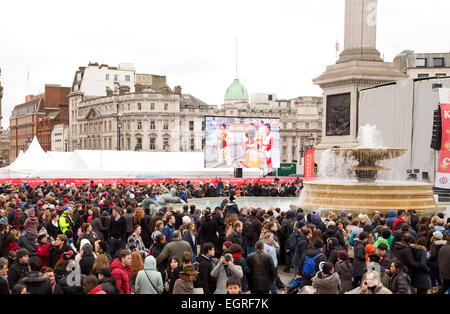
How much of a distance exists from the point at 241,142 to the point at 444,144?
84.0 feet

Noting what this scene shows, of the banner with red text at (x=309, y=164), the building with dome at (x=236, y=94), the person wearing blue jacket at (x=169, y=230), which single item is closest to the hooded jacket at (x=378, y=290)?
the person wearing blue jacket at (x=169, y=230)

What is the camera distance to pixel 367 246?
26.6ft

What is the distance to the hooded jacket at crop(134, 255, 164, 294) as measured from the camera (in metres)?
7.01

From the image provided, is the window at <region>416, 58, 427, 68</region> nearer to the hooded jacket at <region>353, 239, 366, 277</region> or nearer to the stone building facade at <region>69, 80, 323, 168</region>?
the stone building facade at <region>69, 80, 323, 168</region>

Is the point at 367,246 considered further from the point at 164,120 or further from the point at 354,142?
the point at 164,120

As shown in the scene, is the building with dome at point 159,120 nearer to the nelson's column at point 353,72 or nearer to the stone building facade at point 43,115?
the stone building facade at point 43,115

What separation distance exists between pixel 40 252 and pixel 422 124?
29.8 meters

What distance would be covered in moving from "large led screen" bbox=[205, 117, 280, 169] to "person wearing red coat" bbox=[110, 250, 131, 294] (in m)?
37.9

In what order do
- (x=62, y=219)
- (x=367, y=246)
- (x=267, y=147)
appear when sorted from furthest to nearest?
(x=267, y=147), (x=62, y=219), (x=367, y=246)

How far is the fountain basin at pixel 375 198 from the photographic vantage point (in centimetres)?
1769

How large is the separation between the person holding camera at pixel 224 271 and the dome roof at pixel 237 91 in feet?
393

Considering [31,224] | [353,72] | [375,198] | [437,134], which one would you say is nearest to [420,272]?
[31,224]

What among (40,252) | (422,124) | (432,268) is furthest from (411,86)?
(40,252)

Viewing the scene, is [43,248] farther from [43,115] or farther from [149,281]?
[43,115]
